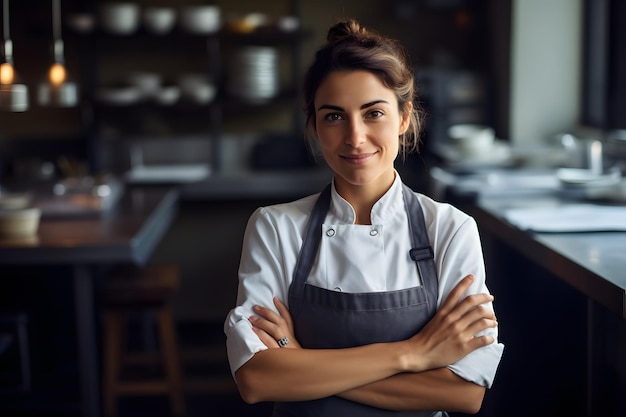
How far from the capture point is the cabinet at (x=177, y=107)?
16.5 ft

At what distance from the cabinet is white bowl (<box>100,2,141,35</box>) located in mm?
187

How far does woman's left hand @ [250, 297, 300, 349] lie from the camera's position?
1476mm

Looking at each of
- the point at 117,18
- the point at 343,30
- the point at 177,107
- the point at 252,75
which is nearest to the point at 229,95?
the point at 252,75

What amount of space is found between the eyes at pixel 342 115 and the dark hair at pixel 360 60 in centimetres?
5

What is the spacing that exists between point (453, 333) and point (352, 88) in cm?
48

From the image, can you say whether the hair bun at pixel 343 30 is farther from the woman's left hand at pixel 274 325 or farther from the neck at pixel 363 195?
the woman's left hand at pixel 274 325

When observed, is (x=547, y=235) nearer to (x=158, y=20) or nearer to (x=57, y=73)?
(x=57, y=73)

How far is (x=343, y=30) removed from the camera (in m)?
1.58

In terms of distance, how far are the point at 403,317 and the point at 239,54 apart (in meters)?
3.48

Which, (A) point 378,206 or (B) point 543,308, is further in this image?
(B) point 543,308

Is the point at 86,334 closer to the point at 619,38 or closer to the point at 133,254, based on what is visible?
the point at 133,254

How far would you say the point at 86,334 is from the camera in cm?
280

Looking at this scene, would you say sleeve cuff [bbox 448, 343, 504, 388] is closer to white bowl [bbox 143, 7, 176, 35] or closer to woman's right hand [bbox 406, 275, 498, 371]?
woman's right hand [bbox 406, 275, 498, 371]

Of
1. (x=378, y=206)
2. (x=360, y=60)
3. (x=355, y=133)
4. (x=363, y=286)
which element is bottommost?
(x=363, y=286)
